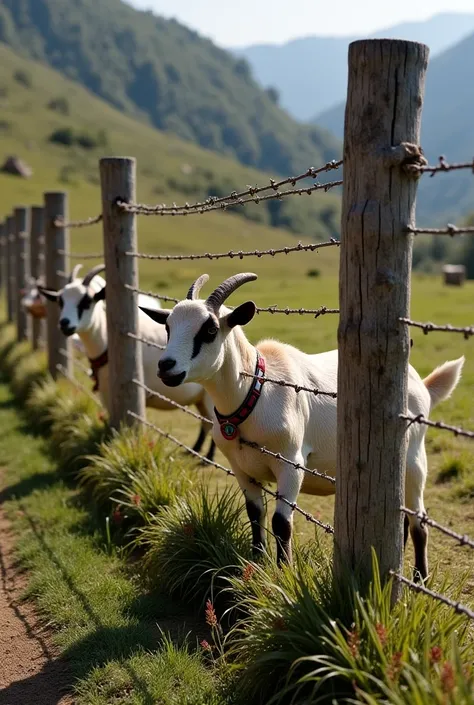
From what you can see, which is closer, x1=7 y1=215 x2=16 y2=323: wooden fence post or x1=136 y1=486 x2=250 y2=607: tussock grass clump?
x1=136 y1=486 x2=250 y2=607: tussock grass clump

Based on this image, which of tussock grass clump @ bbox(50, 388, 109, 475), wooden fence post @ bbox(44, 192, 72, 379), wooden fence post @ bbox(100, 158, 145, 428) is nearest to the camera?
wooden fence post @ bbox(100, 158, 145, 428)

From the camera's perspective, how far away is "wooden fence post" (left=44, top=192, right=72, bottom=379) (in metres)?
9.45

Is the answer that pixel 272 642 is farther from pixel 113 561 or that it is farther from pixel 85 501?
pixel 85 501

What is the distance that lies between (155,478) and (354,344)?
8.89 ft

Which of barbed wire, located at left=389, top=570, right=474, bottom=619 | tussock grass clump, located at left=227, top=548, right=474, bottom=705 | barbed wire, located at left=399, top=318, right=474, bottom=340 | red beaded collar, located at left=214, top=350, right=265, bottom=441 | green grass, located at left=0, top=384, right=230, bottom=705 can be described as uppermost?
barbed wire, located at left=399, top=318, right=474, bottom=340

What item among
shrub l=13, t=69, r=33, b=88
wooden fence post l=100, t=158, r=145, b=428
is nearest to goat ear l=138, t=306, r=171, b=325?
wooden fence post l=100, t=158, r=145, b=428

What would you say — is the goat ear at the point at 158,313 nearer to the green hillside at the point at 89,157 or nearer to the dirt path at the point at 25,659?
the dirt path at the point at 25,659

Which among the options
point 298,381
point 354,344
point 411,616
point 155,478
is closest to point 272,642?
point 411,616

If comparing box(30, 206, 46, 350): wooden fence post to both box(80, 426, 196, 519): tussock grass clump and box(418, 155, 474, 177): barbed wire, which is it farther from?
box(418, 155, 474, 177): barbed wire

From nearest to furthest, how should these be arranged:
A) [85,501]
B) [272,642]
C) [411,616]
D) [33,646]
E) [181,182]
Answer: [411,616]
[272,642]
[33,646]
[85,501]
[181,182]

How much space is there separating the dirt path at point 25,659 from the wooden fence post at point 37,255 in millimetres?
6752

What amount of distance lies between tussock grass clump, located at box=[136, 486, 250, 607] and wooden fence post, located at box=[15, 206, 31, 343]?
29.1 ft

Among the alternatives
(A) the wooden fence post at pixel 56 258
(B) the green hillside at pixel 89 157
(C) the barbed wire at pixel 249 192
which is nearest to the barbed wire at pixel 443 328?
(C) the barbed wire at pixel 249 192

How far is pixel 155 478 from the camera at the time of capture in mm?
5566
